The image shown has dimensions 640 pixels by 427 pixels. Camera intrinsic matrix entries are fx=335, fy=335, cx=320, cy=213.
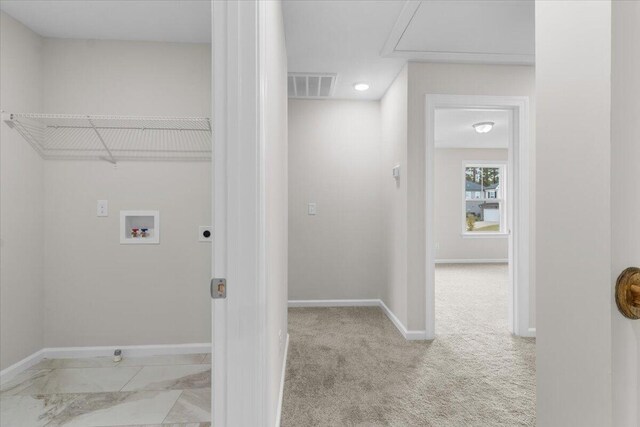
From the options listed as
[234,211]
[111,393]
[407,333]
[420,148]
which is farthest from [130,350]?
[420,148]

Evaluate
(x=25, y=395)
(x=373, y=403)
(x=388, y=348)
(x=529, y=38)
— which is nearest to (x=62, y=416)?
(x=25, y=395)

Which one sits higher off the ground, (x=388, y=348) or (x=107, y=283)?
(x=107, y=283)

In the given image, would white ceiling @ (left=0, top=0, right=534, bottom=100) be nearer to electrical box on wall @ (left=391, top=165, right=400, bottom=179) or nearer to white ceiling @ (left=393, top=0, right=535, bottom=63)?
white ceiling @ (left=393, top=0, right=535, bottom=63)

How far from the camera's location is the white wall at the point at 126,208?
254 cm

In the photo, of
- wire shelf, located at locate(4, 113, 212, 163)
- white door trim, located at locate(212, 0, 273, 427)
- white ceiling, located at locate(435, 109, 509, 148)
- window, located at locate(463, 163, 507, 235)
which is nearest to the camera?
white door trim, located at locate(212, 0, 273, 427)

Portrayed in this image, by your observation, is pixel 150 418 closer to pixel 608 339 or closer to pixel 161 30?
pixel 608 339

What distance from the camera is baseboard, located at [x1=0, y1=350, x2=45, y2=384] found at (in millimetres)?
2202

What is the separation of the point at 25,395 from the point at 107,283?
80 cm

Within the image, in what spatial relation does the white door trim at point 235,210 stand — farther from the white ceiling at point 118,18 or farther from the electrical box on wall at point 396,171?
the electrical box on wall at point 396,171

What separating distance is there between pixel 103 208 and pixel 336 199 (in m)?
2.27

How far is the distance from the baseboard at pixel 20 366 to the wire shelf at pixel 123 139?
146cm

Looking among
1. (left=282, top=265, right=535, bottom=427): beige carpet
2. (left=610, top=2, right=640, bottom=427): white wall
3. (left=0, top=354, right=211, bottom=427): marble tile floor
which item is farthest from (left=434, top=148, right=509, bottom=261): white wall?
(left=610, top=2, right=640, bottom=427): white wall

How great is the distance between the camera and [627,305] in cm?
67

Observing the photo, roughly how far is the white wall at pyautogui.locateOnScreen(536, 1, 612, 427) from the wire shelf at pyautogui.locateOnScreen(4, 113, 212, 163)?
86.0 inches
